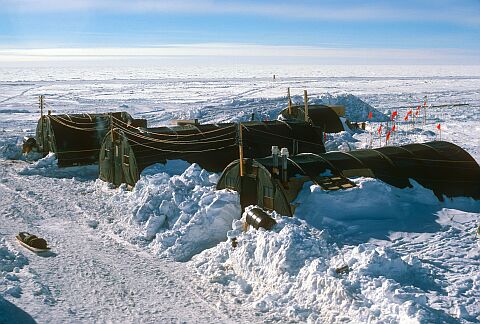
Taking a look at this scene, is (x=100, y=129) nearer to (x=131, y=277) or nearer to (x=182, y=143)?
(x=182, y=143)

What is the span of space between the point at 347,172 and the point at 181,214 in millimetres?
5395

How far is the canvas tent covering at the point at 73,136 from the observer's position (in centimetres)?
2977

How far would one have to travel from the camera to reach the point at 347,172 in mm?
16625

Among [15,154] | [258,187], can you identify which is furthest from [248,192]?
[15,154]

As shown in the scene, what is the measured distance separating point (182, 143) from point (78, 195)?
5190 millimetres

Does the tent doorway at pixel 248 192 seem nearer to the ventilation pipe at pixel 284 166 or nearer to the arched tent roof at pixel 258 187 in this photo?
the arched tent roof at pixel 258 187

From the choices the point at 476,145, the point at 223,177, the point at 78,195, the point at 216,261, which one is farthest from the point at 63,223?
the point at 476,145

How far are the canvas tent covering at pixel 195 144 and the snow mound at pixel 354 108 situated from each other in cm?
2249

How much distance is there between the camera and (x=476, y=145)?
1270 inches

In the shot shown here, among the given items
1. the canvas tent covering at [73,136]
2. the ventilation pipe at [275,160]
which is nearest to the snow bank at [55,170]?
the canvas tent covering at [73,136]

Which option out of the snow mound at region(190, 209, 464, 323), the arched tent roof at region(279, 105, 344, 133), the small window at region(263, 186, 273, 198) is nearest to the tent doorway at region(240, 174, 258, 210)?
the small window at region(263, 186, 273, 198)

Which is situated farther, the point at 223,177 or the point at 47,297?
the point at 223,177

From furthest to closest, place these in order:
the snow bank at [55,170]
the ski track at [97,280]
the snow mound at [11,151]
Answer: the snow mound at [11,151]
the snow bank at [55,170]
the ski track at [97,280]

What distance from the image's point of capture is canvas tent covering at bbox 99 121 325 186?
23.6m
